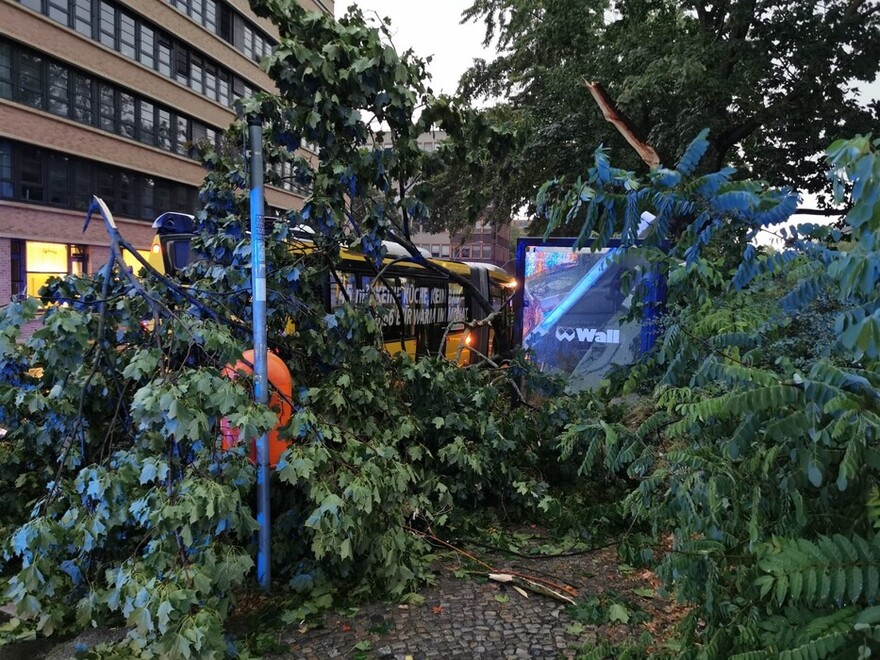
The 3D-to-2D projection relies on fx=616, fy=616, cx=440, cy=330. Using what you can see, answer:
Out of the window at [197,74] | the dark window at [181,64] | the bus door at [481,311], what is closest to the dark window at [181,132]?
the dark window at [181,64]

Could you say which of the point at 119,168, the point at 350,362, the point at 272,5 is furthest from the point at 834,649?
the point at 119,168

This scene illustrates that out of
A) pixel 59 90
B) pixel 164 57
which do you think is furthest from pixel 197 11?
pixel 59 90

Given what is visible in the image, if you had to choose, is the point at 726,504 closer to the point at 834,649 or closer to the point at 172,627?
the point at 834,649

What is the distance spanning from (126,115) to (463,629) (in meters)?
29.5

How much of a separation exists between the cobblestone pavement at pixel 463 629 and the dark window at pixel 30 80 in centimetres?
2500

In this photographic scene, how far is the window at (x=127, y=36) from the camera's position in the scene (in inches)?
1037

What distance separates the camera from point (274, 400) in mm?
4211

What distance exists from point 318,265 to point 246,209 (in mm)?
905

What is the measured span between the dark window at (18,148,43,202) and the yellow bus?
15.6 m

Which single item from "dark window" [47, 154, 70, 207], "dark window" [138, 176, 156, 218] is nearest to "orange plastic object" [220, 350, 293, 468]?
"dark window" [47, 154, 70, 207]

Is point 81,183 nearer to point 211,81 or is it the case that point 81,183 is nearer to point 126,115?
point 126,115

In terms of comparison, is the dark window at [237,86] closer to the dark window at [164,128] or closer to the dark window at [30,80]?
the dark window at [164,128]

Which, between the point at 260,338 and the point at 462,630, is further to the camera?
the point at 260,338

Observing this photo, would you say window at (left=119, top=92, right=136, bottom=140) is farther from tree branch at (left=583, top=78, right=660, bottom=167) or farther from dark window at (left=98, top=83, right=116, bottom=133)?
tree branch at (left=583, top=78, right=660, bottom=167)
